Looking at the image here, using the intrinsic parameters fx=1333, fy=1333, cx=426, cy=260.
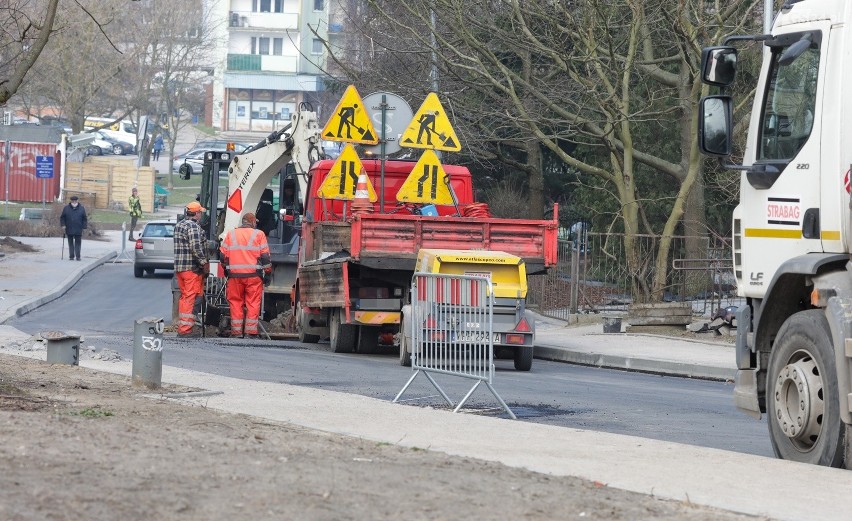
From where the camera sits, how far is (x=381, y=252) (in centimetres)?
1695

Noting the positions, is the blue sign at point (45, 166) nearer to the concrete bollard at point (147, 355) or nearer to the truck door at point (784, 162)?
the concrete bollard at point (147, 355)

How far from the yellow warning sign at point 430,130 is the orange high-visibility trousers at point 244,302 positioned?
3.45 m

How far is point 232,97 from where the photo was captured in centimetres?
10044

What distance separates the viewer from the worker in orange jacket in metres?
19.5

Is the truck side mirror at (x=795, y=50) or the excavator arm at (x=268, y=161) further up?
the excavator arm at (x=268, y=161)

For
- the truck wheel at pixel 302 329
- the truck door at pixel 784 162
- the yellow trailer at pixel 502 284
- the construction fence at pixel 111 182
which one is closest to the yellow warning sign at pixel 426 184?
the yellow trailer at pixel 502 284

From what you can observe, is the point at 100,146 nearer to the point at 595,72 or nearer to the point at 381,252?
the point at 595,72

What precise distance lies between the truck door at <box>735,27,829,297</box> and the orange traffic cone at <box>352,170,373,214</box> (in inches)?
362

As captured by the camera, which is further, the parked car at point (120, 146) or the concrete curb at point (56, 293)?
the parked car at point (120, 146)

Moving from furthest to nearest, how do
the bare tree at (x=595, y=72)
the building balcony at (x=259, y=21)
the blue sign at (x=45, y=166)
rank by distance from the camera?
the building balcony at (x=259, y=21) → the blue sign at (x=45, y=166) → the bare tree at (x=595, y=72)

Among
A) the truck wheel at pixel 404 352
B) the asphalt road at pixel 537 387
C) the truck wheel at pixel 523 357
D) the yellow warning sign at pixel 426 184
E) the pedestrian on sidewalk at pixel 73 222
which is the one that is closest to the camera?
the asphalt road at pixel 537 387

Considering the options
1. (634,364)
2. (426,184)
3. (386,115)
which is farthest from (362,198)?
(634,364)

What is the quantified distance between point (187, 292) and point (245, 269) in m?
0.95

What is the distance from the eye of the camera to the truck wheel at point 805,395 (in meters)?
7.88
